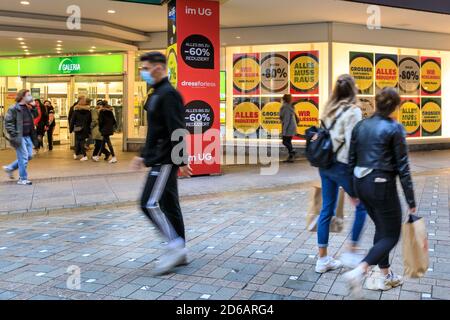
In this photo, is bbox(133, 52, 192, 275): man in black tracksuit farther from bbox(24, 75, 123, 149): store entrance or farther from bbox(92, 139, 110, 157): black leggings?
bbox(24, 75, 123, 149): store entrance

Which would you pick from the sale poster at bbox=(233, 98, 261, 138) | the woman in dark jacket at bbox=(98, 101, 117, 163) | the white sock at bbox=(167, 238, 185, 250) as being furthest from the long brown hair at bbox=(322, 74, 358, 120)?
the sale poster at bbox=(233, 98, 261, 138)

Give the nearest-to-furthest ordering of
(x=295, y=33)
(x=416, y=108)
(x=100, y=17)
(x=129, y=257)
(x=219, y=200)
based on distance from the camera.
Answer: (x=129, y=257), (x=219, y=200), (x=100, y=17), (x=295, y=33), (x=416, y=108)

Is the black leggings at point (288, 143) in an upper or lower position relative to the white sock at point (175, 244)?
upper

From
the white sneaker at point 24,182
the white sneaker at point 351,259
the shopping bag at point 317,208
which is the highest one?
the shopping bag at point 317,208

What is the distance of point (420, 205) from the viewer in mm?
7590

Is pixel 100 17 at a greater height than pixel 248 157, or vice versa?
pixel 100 17

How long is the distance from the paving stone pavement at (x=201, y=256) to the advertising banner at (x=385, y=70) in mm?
7909

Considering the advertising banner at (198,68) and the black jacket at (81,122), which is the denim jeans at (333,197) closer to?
the advertising banner at (198,68)

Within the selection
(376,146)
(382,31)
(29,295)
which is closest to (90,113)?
(382,31)

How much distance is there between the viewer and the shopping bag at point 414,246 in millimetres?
3836

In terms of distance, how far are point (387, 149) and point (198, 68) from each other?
700cm

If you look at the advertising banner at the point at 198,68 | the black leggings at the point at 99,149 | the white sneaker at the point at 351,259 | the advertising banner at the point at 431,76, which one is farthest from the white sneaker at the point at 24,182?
the advertising banner at the point at 431,76

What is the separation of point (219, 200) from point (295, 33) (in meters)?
7.53

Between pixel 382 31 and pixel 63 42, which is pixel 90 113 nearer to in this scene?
pixel 63 42
